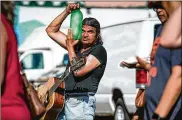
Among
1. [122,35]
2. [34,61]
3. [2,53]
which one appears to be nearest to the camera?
[2,53]

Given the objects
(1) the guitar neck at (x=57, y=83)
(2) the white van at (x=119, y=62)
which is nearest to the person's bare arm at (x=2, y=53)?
(1) the guitar neck at (x=57, y=83)

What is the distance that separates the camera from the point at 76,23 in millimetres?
5980

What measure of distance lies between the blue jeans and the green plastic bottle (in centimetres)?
55

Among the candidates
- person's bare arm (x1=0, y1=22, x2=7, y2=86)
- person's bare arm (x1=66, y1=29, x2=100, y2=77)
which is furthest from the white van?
person's bare arm (x1=0, y1=22, x2=7, y2=86)

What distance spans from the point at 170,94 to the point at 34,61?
12350 millimetres

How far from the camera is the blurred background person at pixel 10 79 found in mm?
3682

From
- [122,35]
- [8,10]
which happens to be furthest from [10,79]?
[122,35]

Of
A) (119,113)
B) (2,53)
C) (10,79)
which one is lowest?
(119,113)

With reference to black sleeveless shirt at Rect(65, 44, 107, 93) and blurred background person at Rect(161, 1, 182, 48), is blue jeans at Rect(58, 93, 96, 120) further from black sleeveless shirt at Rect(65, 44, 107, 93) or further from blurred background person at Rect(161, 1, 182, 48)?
blurred background person at Rect(161, 1, 182, 48)

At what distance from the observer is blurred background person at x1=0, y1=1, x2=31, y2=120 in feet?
12.1

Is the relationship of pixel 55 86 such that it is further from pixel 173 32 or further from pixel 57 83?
pixel 173 32

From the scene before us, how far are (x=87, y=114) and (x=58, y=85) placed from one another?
15.0 inches

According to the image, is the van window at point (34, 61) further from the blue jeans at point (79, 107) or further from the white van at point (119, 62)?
the blue jeans at point (79, 107)

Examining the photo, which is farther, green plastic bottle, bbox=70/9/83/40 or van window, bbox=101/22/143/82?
van window, bbox=101/22/143/82
